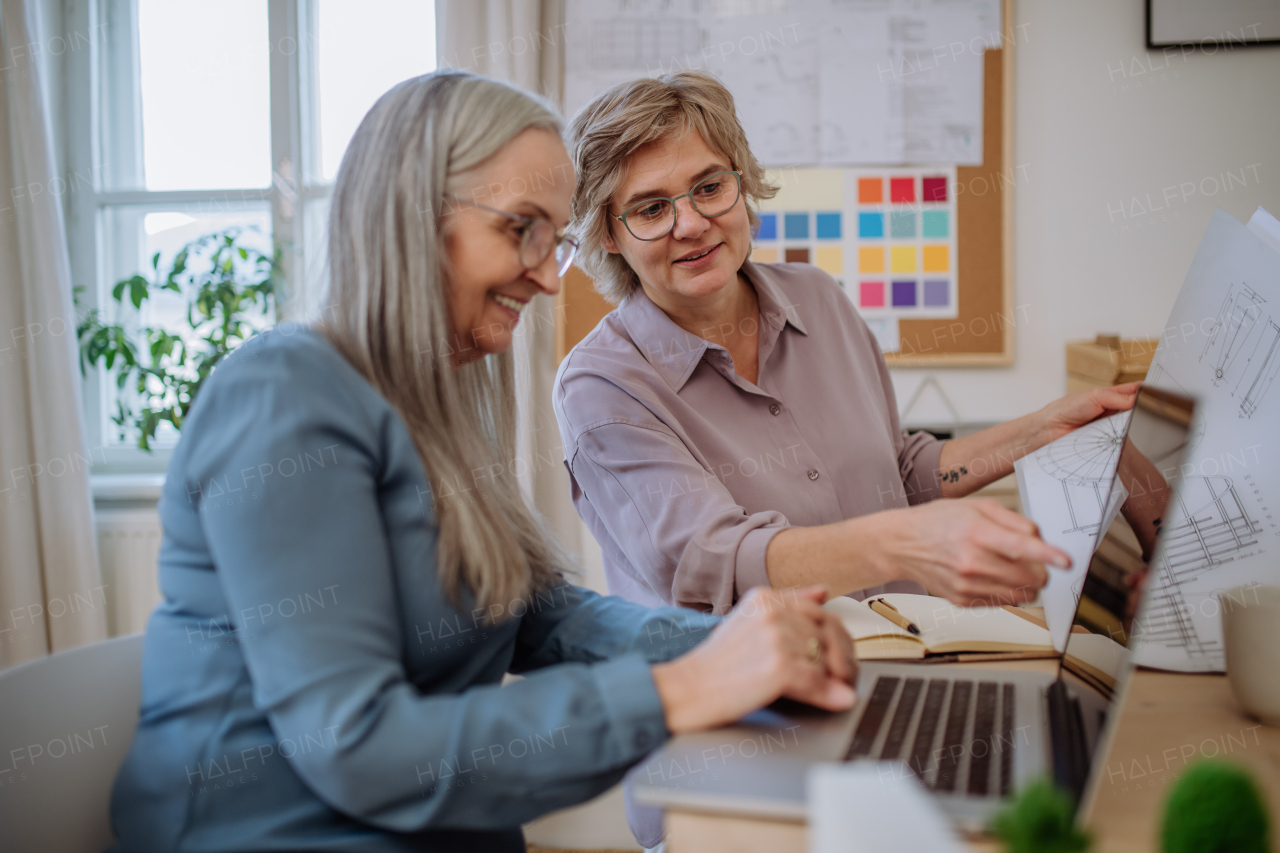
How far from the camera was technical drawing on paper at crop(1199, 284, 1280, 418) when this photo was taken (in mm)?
831

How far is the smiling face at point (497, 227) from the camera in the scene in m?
0.84

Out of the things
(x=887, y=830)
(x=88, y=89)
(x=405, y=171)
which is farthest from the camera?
(x=88, y=89)

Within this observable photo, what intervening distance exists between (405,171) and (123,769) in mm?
567

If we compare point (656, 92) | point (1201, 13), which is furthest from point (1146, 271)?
point (656, 92)

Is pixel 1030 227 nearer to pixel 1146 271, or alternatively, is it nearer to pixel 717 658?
pixel 1146 271

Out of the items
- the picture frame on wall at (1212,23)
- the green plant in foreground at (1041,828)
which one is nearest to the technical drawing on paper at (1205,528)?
the green plant in foreground at (1041,828)

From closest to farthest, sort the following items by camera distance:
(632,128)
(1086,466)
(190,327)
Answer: (1086,466), (632,128), (190,327)

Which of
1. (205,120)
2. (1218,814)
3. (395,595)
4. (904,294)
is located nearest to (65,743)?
(395,595)

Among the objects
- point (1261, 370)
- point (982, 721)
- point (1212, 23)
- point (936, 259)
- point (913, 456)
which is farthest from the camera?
point (936, 259)

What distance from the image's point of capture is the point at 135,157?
9.07 ft

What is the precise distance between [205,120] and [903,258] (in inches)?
83.0

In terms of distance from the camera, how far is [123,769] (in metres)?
0.76

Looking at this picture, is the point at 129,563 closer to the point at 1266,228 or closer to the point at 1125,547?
the point at 1125,547

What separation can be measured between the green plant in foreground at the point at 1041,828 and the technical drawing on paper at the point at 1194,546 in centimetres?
64
